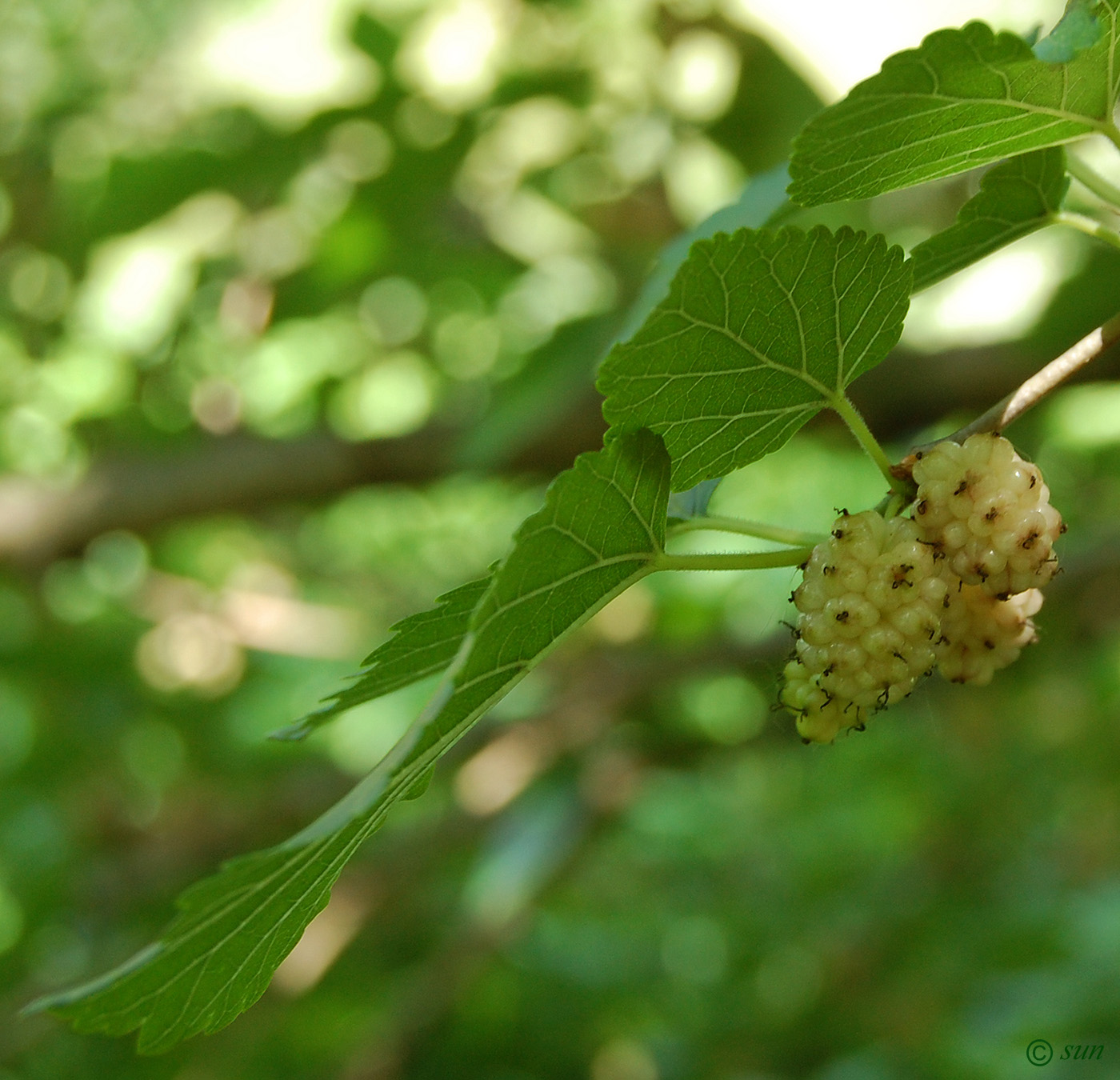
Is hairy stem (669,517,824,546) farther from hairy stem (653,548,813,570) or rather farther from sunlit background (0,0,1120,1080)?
sunlit background (0,0,1120,1080)

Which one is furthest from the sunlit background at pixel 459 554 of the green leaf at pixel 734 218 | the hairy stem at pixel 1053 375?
the hairy stem at pixel 1053 375

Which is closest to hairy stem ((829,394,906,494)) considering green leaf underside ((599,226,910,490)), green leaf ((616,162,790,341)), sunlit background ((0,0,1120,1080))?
green leaf underside ((599,226,910,490))

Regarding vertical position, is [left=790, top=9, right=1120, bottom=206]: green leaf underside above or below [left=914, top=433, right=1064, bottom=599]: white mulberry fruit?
above

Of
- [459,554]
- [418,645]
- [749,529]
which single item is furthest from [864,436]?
[459,554]

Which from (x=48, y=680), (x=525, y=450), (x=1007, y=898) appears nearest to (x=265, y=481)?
(x=525, y=450)

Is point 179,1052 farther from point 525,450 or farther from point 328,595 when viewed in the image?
point 525,450

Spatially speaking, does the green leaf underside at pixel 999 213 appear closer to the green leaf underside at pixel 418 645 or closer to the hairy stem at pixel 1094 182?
the hairy stem at pixel 1094 182
